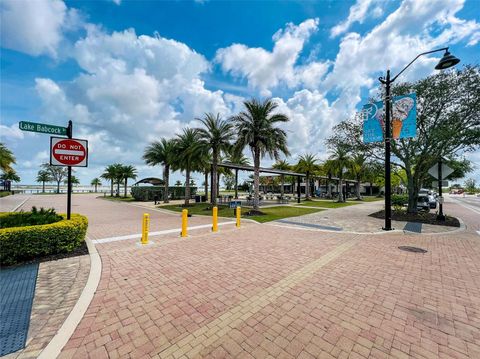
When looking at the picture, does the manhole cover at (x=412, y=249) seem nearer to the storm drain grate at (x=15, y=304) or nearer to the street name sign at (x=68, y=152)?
the storm drain grate at (x=15, y=304)

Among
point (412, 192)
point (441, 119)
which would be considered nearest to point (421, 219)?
point (412, 192)

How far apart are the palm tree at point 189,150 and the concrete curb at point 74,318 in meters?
14.8

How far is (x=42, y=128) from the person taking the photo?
21.7 feet

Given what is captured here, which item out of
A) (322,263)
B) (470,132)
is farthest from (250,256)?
(470,132)

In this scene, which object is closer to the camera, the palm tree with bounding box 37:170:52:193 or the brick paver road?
the brick paver road

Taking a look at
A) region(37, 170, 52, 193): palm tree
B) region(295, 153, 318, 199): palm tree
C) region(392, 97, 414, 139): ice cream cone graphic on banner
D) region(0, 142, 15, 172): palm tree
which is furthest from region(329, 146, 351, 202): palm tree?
region(37, 170, 52, 193): palm tree

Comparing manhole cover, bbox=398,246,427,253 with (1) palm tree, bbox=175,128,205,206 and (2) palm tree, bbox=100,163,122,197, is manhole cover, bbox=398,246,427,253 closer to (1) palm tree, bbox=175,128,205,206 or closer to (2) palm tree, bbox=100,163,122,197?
(1) palm tree, bbox=175,128,205,206

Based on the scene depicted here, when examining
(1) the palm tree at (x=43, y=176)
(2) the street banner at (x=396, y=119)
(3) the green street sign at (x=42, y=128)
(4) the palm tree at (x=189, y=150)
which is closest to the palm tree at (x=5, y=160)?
(4) the palm tree at (x=189, y=150)

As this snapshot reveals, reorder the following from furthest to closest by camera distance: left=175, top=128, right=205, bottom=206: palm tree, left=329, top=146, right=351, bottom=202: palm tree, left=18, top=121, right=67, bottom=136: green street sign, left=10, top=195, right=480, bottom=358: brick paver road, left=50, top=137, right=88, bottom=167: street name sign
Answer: left=329, top=146, right=351, bottom=202: palm tree < left=175, top=128, right=205, bottom=206: palm tree < left=50, top=137, right=88, bottom=167: street name sign < left=18, top=121, right=67, bottom=136: green street sign < left=10, top=195, right=480, bottom=358: brick paver road

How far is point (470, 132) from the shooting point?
12.8m

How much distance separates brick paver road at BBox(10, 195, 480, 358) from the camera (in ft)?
8.96

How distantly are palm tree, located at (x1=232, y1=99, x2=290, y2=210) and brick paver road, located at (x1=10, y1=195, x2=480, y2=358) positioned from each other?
1064 cm

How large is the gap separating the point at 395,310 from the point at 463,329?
807 mm

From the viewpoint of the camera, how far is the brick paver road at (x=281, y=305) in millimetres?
2732
